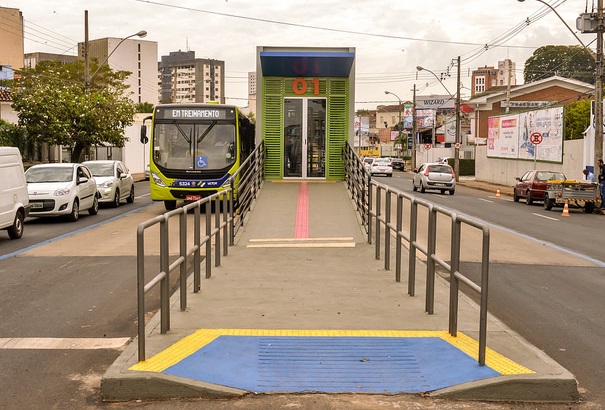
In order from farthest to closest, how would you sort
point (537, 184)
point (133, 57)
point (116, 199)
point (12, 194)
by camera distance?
point (133, 57) < point (537, 184) < point (116, 199) < point (12, 194)

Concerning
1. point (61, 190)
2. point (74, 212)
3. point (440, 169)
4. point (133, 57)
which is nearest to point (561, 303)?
point (61, 190)

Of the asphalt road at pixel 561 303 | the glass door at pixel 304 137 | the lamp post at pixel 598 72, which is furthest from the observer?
the lamp post at pixel 598 72

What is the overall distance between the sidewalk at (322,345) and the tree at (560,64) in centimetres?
11386

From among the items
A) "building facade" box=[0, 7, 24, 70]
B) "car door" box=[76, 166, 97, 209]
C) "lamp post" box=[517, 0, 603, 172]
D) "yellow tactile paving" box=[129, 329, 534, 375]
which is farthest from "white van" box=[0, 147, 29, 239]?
"building facade" box=[0, 7, 24, 70]

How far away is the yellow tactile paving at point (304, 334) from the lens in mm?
5855

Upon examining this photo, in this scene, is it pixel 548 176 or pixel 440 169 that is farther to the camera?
pixel 440 169

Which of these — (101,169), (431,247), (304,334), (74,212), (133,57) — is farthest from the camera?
(133,57)

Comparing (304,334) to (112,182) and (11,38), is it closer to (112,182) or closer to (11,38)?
(112,182)

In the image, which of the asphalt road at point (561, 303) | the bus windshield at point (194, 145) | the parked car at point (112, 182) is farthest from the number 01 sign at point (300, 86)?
the asphalt road at point (561, 303)

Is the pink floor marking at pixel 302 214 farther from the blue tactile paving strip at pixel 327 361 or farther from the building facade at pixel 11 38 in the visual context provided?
the building facade at pixel 11 38

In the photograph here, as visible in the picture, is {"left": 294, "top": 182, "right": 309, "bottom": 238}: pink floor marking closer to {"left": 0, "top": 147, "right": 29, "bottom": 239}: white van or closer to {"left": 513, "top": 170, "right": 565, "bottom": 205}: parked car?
{"left": 0, "top": 147, "right": 29, "bottom": 239}: white van

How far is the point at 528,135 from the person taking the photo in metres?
45.0

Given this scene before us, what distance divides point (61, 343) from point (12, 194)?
32.9 ft

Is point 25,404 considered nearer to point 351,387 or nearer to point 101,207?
point 351,387
